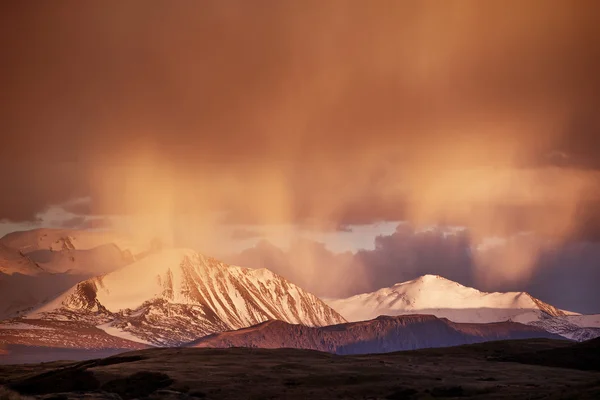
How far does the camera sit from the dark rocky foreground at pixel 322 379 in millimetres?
139000

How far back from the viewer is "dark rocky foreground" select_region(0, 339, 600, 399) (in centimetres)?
13900

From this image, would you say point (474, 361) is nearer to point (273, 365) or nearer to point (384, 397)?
point (273, 365)

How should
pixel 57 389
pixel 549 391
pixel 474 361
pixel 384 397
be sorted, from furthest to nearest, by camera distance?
pixel 474 361
pixel 57 389
pixel 384 397
pixel 549 391

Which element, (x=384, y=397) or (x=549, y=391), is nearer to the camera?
(x=549, y=391)

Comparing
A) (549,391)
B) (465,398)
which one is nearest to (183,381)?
(465,398)

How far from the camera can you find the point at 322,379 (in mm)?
161375

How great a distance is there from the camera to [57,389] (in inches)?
6201

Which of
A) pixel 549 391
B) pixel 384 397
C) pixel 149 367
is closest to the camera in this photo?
pixel 549 391

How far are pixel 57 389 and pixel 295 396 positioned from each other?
44122 mm

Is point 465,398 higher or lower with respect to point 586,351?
lower

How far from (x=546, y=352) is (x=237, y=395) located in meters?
83.7

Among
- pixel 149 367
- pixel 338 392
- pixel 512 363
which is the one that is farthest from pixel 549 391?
pixel 149 367

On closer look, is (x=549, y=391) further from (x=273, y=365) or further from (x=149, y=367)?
(x=149, y=367)

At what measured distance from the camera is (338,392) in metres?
146
